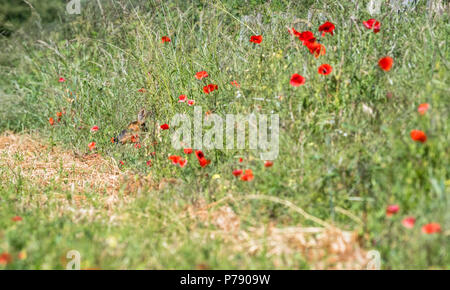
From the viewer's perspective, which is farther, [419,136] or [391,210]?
[419,136]

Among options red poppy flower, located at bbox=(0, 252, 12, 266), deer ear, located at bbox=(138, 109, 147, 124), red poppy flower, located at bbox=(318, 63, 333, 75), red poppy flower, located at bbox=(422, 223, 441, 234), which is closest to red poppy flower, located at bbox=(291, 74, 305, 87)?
red poppy flower, located at bbox=(318, 63, 333, 75)

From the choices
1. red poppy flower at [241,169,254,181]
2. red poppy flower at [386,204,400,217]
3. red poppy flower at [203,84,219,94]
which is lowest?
red poppy flower at [386,204,400,217]

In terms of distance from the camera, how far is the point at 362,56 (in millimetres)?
2998

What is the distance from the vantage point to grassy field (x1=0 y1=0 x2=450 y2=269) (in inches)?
81.7

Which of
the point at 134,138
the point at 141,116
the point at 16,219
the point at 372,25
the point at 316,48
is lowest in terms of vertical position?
the point at 16,219

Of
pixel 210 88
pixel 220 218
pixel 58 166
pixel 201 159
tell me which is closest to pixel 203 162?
pixel 201 159

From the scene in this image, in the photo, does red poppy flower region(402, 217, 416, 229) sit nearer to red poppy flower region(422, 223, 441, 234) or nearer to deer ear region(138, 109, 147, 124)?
red poppy flower region(422, 223, 441, 234)

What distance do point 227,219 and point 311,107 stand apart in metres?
0.85

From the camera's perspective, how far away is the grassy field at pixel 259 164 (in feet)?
6.81

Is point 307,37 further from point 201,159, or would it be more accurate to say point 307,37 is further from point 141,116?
point 141,116
